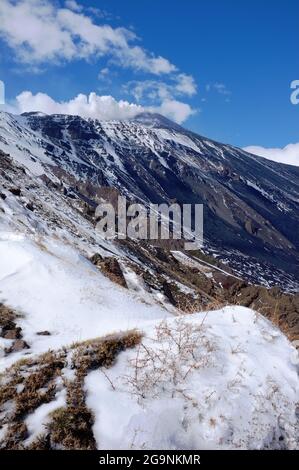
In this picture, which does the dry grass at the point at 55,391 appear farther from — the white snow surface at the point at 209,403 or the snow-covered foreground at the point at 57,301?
the snow-covered foreground at the point at 57,301

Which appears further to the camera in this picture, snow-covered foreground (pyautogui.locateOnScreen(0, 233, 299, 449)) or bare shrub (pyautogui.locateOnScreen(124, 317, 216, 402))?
bare shrub (pyautogui.locateOnScreen(124, 317, 216, 402))

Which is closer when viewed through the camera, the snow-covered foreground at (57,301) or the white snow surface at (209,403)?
the white snow surface at (209,403)

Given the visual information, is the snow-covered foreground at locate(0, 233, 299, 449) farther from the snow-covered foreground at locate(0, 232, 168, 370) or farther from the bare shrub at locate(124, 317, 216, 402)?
the snow-covered foreground at locate(0, 232, 168, 370)

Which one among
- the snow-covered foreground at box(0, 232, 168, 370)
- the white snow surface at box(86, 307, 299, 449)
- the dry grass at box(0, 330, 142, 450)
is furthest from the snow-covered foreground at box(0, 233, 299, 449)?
the snow-covered foreground at box(0, 232, 168, 370)

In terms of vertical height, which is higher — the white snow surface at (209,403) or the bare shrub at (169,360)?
the bare shrub at (169,360)

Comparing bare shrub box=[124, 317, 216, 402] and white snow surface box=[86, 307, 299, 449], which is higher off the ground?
bare shrub box=[124, 317, 216, 402]

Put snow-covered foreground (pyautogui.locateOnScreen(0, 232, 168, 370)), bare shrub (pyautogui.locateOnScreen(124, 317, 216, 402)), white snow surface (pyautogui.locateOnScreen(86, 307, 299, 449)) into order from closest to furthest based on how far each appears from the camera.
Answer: white snow surface (pyautogui.locateOnScreen(86, 307, 299, 449)) < bare shrub (pyautogui.locateOnScreen(124, 317, 216, 402)) < snow-covered foreground (pyautogui.locateOnScreen(0, 232, 168, 370))

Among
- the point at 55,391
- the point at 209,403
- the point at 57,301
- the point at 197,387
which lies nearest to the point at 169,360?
the point at 197,387

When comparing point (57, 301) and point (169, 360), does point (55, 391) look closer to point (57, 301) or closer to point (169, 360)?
point (169, 360)

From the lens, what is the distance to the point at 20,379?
879cm

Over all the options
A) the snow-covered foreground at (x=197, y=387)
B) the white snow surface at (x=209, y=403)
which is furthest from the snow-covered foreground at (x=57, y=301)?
the white snow surface at (x=209, y=403)

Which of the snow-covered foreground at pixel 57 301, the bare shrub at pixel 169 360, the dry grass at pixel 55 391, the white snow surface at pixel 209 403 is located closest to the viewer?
the dry grass at pixel 55 391

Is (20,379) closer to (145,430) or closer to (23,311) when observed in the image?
(145,430)

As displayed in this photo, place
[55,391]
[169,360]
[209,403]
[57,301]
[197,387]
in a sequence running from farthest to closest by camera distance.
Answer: [57,301] < [169,360] < [197,387] < [55,391] < [209,403]
